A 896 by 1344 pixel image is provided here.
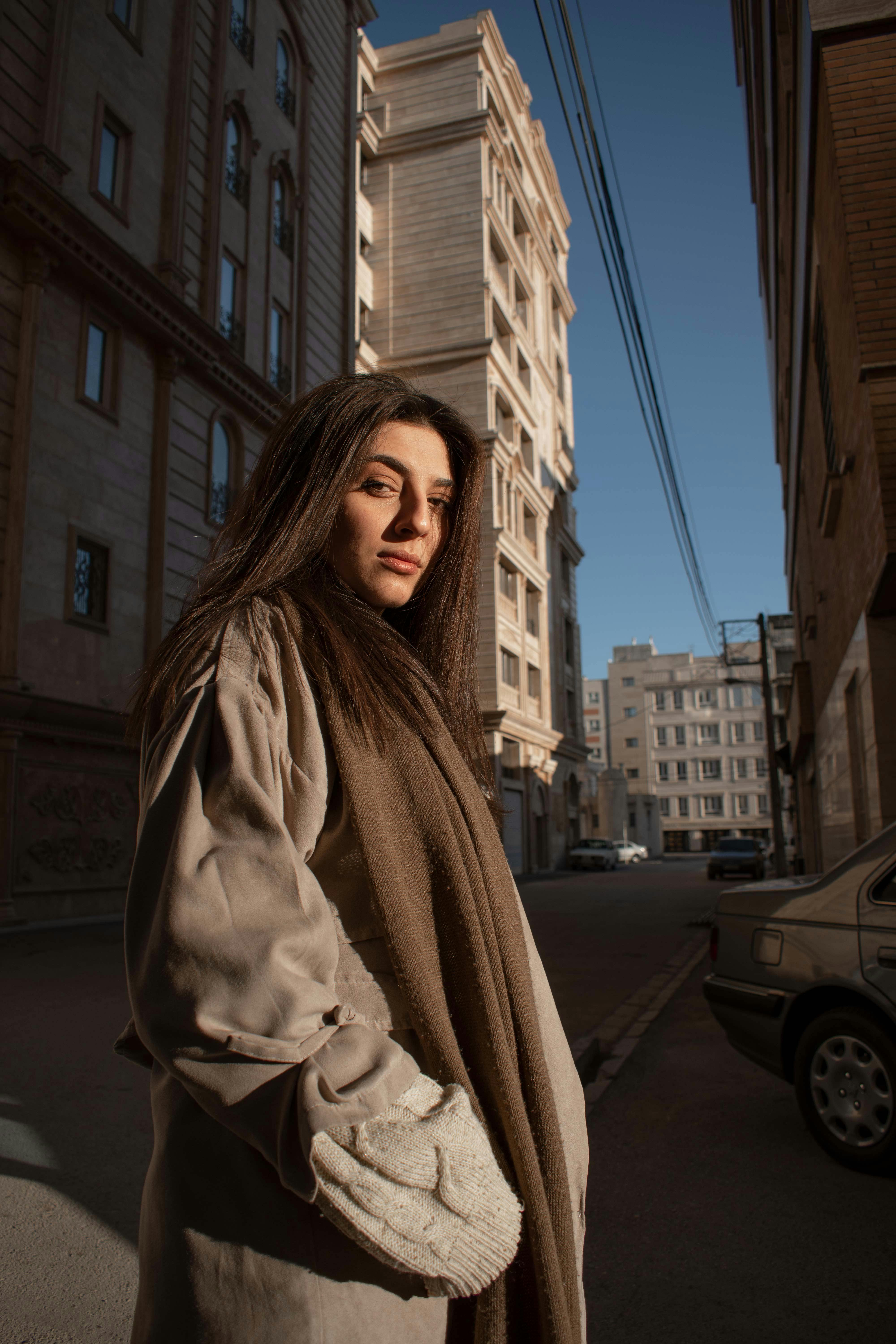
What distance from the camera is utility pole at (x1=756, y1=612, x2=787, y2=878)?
21781 mm

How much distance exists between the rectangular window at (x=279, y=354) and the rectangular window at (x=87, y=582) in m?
7.15

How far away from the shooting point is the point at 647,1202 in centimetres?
374

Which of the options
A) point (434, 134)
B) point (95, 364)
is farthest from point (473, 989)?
point (434, 134)

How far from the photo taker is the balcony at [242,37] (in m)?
19.9

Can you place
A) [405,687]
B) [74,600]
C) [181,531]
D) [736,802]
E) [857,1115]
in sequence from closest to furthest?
[405,687]
[857,1115]
[74,600]
[181,531]
[736,802]

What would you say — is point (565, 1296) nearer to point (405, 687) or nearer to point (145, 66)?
point (405, 687)

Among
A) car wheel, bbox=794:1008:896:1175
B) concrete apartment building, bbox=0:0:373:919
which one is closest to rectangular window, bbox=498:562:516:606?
concrete apartment building, bbox=0:0:373:919

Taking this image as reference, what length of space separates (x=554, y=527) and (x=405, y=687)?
4613cm

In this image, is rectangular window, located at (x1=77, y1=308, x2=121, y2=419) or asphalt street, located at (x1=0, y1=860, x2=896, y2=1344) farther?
rectangular window, located at (x1=77, y1=308, x2=121, y2=419)

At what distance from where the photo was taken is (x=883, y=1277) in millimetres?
3062

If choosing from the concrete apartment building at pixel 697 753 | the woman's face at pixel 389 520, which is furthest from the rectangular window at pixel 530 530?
the woman's face at pixel 389 520

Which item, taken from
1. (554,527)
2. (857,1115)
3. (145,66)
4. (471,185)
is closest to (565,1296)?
(857,1115)

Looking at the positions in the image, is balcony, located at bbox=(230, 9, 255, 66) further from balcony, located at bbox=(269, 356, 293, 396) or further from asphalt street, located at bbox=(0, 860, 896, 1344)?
asphalt street, located at bbox=(0, 860, 896, 1344)

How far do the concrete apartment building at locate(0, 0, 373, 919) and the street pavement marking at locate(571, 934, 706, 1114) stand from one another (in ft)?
29.9
